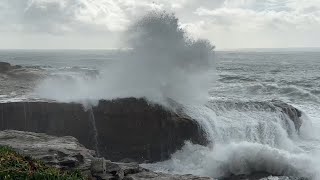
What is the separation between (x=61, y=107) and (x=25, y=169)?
8.43 m

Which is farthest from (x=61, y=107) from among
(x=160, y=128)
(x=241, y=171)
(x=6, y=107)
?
(x=241, y=171)

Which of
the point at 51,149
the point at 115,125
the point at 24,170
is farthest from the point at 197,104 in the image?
the point at 24,170

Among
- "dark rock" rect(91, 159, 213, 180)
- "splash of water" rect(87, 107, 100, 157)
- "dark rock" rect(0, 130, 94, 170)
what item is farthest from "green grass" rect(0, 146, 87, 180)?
"splash of water" rect(87, 107, 100, 157)

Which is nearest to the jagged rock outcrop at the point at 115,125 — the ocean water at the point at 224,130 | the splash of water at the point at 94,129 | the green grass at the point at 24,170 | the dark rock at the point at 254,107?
the splash of water at the point at 94,129

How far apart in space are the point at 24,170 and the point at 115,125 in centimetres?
857

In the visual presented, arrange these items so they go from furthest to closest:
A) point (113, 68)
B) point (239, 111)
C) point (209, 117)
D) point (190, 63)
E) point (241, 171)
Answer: point (190, 63), point (113, 68), point (239, 111), point (209, 117), point (241, 171)

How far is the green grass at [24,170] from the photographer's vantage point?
305 inches

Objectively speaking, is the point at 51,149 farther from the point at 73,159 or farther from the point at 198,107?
the point at 198,107

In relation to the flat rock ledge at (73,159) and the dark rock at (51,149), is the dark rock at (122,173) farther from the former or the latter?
the dark rock at (51,149)

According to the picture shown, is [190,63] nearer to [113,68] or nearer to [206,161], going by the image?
[113,68]

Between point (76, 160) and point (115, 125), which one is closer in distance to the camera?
point (76, 160)

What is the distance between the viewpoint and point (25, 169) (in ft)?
26.5

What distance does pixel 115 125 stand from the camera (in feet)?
54.3

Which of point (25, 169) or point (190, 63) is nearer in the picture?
point (25, 169)
